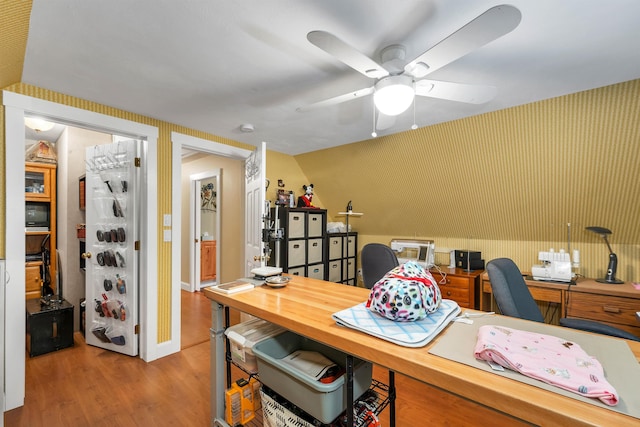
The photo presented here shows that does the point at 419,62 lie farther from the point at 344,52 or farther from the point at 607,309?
the point at 607,309

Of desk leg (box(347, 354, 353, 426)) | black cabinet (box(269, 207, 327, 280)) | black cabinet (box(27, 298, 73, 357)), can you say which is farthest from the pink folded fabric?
black cabinet (box(27, 298, 73, 357))

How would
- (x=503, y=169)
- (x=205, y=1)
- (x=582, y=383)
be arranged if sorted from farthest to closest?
1. (x=503, y=169)
2. (x=205, y=1)
3. (x=582, y=383)

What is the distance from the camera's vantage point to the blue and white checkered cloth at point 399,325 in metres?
0.90

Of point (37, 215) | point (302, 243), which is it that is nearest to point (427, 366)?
point (302, 243)

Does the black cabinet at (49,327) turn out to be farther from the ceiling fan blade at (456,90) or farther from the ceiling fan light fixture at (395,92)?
the ceiling fan blade at (456,90)

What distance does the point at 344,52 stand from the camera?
4.03 feet

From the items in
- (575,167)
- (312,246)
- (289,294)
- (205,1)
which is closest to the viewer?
(205,1)

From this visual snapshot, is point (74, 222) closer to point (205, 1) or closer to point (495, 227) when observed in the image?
point (205, 1)

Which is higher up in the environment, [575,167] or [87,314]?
[575,167]

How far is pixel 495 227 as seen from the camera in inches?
122

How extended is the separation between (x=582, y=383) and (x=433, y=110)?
2.14 meters

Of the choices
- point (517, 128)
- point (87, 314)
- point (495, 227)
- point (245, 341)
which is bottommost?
point (87, 314)

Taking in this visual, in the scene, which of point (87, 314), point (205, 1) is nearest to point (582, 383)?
point (205, 1)

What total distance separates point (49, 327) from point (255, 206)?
2301 mm
